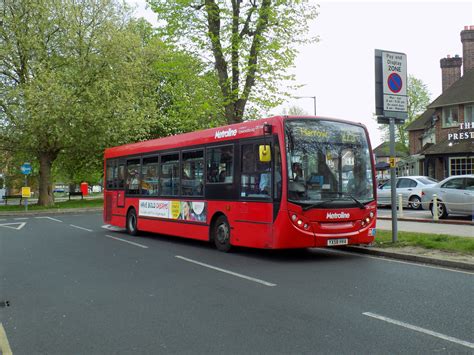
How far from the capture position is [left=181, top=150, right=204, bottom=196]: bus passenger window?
1248 centimetres

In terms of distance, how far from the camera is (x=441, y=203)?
57.1ft

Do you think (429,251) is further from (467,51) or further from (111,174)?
(467,51)

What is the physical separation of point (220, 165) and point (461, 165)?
24.5m

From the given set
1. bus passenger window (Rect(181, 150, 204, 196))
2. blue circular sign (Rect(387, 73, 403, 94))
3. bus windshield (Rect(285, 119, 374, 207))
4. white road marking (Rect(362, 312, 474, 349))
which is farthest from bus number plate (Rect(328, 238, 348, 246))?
white road marking (Rect(362, 312, 474, 349))

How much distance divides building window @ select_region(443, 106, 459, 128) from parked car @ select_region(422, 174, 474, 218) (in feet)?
54.8

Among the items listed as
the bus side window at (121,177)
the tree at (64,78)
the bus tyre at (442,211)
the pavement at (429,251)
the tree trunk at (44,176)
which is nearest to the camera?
the pavement at (429,251)

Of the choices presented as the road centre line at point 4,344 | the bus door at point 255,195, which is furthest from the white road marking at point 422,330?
the bus door at point 255,195

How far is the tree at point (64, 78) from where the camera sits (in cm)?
2900

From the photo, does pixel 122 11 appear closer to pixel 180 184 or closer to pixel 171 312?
pixel 180 184

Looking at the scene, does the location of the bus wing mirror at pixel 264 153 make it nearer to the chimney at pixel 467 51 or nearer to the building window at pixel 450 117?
the building window at pixel 450 117

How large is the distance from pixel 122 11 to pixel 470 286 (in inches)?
1314

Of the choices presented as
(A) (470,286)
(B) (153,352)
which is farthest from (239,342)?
(A) (470,286)

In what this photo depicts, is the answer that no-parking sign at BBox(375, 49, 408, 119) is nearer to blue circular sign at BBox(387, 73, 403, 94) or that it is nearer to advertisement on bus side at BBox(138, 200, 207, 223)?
blue circular sign at BBox(387, 73, 403, 94)

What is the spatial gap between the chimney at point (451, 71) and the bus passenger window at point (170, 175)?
106 ft
